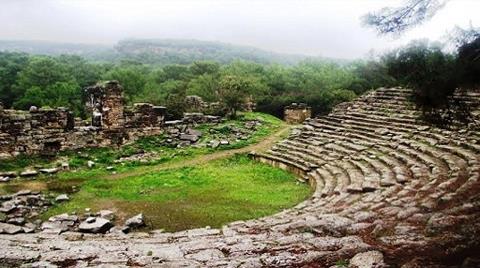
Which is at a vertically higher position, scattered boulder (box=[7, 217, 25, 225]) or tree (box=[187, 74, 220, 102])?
tree (box=[187, 74, 220, 102])

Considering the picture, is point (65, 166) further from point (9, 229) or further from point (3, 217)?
point (9, 229)

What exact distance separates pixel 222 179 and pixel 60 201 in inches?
209

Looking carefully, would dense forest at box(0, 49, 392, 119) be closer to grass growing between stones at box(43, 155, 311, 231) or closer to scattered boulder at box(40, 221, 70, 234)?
grass growing between stones at box(43, 155, 311, 231)

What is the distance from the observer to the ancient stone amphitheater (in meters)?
6.52

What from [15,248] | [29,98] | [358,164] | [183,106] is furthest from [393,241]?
[29,98]

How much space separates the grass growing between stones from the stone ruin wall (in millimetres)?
3414

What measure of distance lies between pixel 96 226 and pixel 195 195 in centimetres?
382

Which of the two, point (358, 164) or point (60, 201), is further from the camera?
point (358, 164)

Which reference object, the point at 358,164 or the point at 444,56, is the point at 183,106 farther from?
the point at 444,56

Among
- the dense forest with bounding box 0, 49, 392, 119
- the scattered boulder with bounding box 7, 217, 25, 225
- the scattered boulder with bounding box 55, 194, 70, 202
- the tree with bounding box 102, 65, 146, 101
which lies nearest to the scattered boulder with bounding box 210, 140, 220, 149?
the dense forest with bounding box 0, 49, 392, 119

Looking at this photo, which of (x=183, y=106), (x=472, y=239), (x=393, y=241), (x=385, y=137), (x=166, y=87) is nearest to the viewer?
(x=472, y=239)

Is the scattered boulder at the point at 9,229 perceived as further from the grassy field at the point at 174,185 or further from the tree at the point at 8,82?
the tree at the point at 8,82

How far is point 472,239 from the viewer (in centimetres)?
636

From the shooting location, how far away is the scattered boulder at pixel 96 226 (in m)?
10.7
